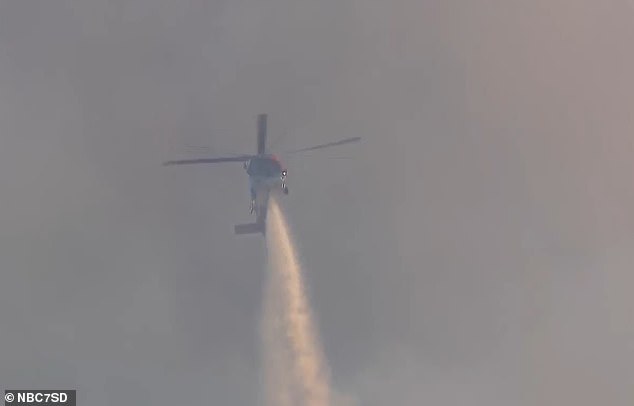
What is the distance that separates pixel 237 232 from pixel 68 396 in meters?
46.9

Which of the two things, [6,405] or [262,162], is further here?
[262,162]

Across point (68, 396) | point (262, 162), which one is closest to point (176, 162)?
point (262, 162)

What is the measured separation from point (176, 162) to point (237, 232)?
764 inches

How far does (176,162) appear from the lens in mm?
177375

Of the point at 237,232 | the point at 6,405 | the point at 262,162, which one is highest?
the point at 262,162

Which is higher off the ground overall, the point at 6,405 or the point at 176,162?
the point at 176,162

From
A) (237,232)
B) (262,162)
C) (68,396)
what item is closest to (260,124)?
(262,162)

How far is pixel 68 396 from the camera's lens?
611 ft

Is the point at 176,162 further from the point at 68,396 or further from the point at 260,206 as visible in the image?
the point at 68,396

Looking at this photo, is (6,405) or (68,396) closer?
(6,405)

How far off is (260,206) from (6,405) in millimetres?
59374

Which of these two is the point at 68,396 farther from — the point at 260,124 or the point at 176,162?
the point at 260,124

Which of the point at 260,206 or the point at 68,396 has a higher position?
the point at 260,206

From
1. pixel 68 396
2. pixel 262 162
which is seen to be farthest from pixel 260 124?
pixel 68 396
